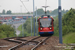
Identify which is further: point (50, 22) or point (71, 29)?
point (50, 22)

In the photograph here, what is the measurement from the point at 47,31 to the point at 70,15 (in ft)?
27.7

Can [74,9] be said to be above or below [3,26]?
above

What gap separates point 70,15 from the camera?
128 feet

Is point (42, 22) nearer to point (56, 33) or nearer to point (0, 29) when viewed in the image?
point (56, 33)

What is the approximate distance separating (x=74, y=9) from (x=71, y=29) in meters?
14.5

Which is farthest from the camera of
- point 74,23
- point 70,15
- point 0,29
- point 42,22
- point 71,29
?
point 0,29

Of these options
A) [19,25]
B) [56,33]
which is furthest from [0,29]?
[19,25]

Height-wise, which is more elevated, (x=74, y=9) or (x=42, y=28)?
(x=74, y=9)

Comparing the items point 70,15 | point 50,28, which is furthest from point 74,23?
point 70,15

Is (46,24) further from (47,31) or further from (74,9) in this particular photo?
(74,9)

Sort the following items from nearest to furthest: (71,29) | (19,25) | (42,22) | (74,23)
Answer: (71,29) → (74,23) → (42,22) → (19,25)

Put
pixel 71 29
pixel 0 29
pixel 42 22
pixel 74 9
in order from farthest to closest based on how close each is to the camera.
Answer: pixel 0 29 < pixel 74 9 < pixel 42 22 < pixel 71 29

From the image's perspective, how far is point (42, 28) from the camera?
32562mm

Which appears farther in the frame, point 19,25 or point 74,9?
point 19,25
